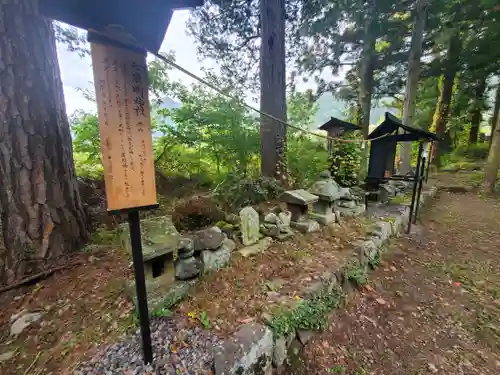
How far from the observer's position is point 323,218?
3.40m

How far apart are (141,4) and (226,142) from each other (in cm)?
315

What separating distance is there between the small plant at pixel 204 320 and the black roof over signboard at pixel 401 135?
13.6 feet

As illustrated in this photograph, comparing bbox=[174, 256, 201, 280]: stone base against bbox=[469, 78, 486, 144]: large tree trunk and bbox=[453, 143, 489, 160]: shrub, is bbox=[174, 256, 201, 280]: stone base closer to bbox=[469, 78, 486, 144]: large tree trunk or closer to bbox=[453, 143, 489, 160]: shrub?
bbox=[469, 78, 486, 144]: large tree trunk

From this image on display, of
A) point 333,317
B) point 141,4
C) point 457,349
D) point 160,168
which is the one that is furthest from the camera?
point 160,168

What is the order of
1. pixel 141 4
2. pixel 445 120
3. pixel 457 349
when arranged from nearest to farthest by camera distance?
pixel 141 4 < pixel 457 349 < pixel 445 120

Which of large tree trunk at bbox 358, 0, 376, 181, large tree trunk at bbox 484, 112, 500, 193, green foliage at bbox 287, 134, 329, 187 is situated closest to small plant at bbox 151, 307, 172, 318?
green foliage at bbox 287, 134, 329, 187

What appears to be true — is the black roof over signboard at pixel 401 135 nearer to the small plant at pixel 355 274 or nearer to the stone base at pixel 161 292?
the small plant at pixel 355 274

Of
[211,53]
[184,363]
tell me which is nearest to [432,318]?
[184,363]

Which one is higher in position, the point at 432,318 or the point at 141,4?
the point at 141,4

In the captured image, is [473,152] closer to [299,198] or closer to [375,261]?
[375,261]

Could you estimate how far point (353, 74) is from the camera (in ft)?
31.4

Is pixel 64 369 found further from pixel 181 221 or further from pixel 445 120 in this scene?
pixel 445 120

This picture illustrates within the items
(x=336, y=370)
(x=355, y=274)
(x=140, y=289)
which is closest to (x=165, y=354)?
(x=140, y=289)

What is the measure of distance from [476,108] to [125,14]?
15.7m
